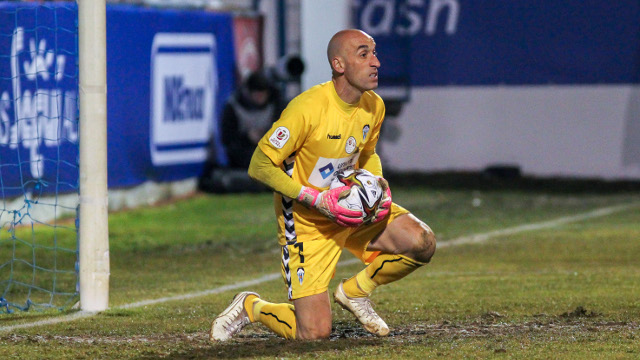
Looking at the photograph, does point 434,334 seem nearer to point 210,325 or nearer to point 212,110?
point 210,325

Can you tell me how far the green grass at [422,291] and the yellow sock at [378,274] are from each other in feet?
0.92

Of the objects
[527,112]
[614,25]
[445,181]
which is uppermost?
[614,25]

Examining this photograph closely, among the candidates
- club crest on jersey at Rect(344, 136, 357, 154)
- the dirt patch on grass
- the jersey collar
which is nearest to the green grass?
the dirt patch on grass

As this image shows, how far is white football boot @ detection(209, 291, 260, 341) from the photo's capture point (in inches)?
244

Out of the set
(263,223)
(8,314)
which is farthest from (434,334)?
(263,223)

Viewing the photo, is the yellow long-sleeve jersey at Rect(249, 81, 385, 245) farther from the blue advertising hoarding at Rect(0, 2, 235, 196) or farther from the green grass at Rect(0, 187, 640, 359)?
the blue advertising hoarding at Rect(0, 2, 235, 196)

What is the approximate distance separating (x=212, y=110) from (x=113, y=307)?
353 inches

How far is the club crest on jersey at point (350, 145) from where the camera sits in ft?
20.7

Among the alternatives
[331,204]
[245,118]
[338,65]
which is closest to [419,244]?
[331,204]

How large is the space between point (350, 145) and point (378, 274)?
816 mm

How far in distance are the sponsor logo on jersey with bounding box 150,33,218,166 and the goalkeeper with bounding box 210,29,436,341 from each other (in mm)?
8643

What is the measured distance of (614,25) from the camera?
16.9 meters

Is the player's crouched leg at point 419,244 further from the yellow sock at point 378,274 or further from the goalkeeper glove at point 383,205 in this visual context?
the goalkeeper glove at point 383,205

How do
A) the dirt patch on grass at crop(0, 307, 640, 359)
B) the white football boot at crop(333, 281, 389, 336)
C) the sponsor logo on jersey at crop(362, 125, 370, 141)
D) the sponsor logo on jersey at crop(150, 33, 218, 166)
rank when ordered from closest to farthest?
the dirt patch on grass at crop(0, 307, 640, 359) → the white football boot at crop(333, 281, 389, 336) → the sponsor logo on jersey at crop(362, 125, 370, 141) → the sponsor logo on jersey at crop(150, 33, 218, 166)
